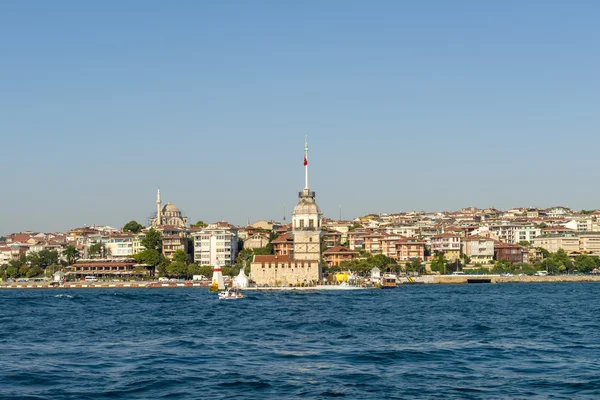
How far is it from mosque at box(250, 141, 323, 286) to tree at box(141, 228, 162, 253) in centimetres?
2603

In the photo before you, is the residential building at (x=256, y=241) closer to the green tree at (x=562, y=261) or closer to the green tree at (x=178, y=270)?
the green tree at (x=178, y=270)

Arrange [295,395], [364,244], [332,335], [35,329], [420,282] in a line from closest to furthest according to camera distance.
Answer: [295,395] < [332,335] < [35,329] < [420,282] < [364,244]

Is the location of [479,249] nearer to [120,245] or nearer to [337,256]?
[337,256]

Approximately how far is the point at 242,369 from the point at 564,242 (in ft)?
369

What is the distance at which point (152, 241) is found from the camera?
117 metres

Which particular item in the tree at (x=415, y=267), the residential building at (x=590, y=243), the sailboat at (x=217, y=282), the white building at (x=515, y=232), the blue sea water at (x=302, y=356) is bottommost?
the blue sea water at (x=302, y=356)

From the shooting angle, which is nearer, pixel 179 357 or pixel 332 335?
pixel 179 357

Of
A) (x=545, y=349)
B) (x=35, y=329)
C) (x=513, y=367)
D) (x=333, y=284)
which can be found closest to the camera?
(x=513, y=367)

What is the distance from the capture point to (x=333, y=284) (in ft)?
300

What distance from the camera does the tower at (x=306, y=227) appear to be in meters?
95.0

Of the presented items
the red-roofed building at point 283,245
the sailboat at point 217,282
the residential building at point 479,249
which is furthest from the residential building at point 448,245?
the sailboat at point 217,282

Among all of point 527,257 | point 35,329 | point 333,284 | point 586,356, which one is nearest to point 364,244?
point 527,257

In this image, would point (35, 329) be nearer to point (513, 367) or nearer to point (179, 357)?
point (179, 357)

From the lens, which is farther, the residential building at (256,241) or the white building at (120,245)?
the white building at (120,245)
